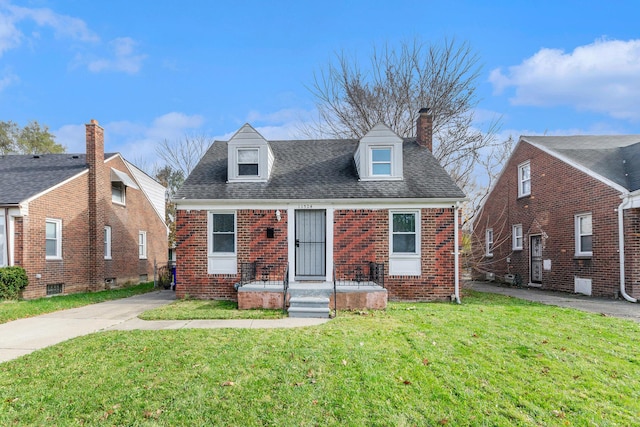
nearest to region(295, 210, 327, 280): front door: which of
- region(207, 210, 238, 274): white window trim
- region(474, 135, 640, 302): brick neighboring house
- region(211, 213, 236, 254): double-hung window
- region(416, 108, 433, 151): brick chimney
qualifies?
region(207, 210, 238, 274): white window trim

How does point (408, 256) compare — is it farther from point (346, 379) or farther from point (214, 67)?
point (214, 67)

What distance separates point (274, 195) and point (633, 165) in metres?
12.1

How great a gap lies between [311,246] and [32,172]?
1175cm

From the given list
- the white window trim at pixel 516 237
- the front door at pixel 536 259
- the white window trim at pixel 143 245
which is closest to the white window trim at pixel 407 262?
the front door at pixel 536 259

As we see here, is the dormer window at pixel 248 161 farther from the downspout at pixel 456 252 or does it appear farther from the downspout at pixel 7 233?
the downspout at pixel 7 233

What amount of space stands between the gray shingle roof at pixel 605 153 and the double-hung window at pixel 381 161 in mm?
7092

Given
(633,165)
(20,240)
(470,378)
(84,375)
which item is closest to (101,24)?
(20,240)

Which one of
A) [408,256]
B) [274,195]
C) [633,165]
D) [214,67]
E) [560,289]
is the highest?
[214,67]

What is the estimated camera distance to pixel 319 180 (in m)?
11.0

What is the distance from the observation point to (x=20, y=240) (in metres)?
10.9

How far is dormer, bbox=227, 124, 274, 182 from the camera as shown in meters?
10.9

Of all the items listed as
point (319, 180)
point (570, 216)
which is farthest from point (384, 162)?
point (570, 216)

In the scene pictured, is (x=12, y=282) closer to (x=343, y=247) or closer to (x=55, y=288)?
(x=55, y=288)

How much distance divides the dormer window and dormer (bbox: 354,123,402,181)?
3.42 meters
